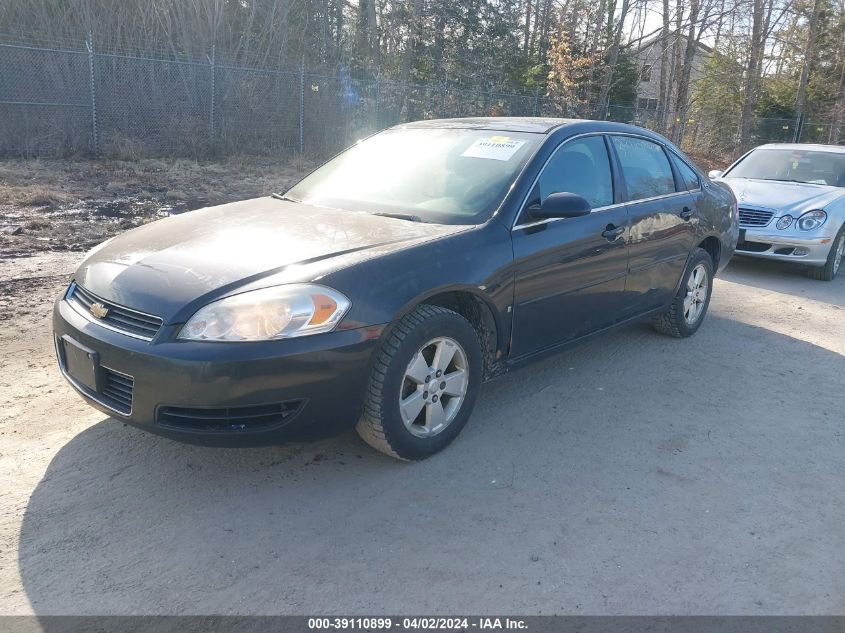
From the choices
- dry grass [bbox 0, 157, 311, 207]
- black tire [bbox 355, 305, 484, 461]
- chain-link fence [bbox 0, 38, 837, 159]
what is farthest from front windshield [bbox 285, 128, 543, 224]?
chain-link fence [bbox 0, 38, 837, 159]

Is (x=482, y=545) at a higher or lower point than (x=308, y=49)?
lower

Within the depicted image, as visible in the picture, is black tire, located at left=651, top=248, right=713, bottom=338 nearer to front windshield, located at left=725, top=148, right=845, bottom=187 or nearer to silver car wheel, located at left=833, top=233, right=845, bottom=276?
silver car wheel, located at left=833, top=233, right=845, bottom=276

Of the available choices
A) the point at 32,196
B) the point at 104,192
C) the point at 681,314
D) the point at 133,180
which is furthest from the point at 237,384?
the point at 133,180

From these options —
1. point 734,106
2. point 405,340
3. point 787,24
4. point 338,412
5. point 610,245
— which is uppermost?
point 787,24

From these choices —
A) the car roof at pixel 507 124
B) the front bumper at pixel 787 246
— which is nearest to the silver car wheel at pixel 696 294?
the car roof at pixel 507 124

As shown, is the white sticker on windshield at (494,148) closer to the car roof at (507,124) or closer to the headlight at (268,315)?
the car roof at (507,124)

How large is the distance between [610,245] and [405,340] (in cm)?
189

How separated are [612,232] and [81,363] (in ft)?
10.3

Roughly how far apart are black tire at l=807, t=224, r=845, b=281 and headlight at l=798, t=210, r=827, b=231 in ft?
1.00

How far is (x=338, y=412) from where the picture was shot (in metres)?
3.05

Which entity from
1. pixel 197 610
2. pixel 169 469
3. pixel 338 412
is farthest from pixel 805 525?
pixel 169 469

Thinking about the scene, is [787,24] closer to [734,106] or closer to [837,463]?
[734,106]

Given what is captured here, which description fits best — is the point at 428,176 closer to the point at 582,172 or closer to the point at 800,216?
the point at 582,172

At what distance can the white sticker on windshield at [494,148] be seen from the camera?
13.6ft
